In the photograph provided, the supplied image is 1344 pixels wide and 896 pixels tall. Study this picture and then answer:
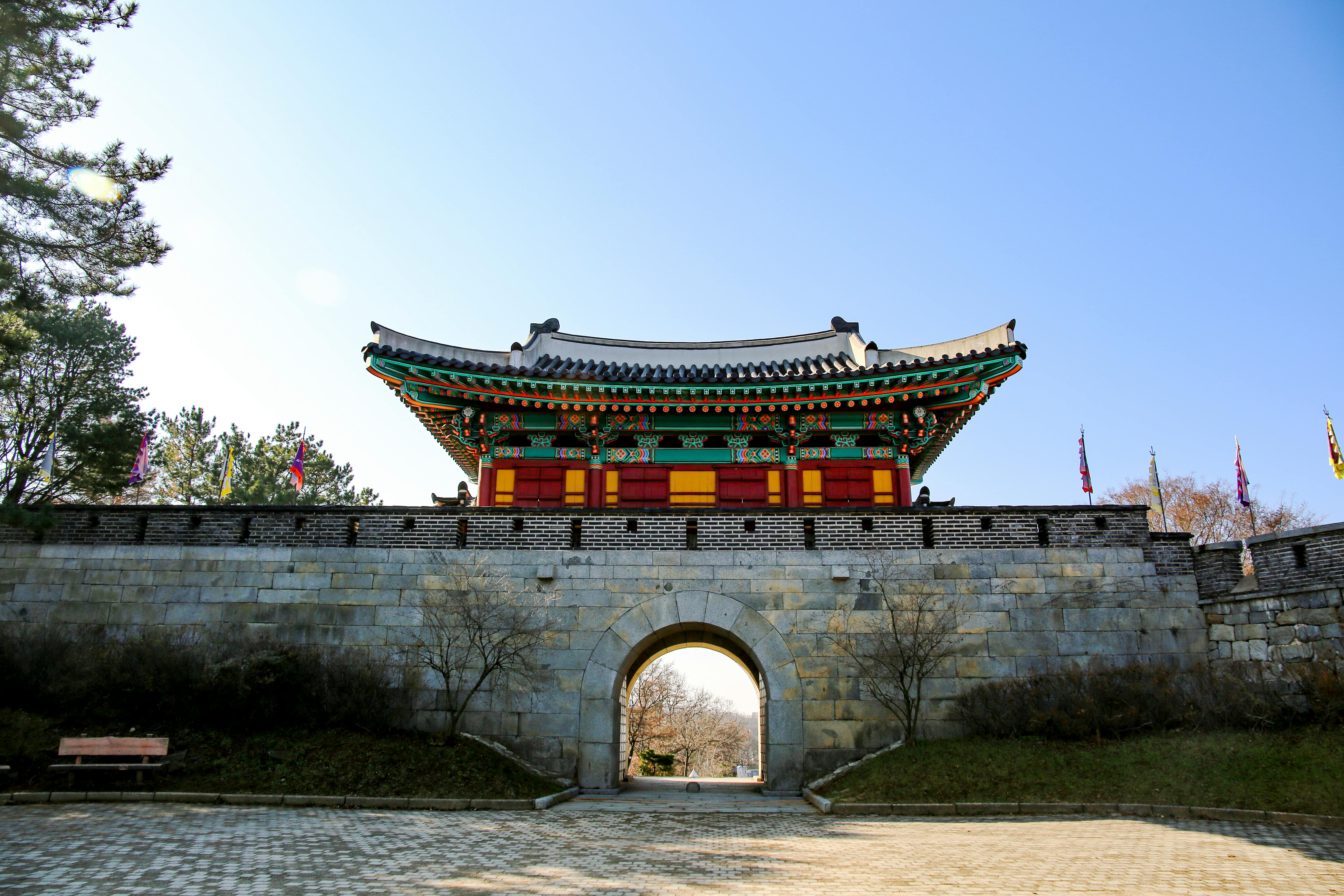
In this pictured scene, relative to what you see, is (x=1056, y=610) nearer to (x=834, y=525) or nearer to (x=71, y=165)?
(x=834, y=525)

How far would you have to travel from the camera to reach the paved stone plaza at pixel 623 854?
6.20 metres

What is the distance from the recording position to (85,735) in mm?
10562

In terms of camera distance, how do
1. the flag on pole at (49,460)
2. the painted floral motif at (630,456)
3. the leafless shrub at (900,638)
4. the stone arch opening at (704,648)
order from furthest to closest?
the flag on pole at (49,460), the painted floral motif at (630,456), the stone arch opening at (704,648), the leafless shrub at (900,638)

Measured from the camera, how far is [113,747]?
32.7ft

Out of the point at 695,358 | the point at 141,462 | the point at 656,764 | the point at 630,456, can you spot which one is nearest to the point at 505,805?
the point at 630,456

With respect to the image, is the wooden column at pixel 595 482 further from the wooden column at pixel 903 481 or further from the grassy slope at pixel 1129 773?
the grassy slope at pixel 1129 773

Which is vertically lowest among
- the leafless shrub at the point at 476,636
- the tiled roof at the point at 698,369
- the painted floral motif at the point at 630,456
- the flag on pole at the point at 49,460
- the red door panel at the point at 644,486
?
the leafless shrub at the point at 476,636

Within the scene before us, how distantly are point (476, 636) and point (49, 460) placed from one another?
12.5m

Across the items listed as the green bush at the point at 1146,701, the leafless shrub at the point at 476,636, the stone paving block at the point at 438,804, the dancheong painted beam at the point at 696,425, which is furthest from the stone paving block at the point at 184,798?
the green bush at the point at 1146,701

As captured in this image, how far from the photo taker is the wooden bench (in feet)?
32.1

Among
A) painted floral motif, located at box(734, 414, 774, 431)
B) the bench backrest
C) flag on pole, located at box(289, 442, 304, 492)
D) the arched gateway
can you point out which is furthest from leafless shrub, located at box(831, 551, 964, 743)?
flag on pole, located at box(289, 442, 304, 492)

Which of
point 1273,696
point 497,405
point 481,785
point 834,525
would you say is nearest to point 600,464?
point 497,405

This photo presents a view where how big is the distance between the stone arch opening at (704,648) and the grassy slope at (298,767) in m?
2.69

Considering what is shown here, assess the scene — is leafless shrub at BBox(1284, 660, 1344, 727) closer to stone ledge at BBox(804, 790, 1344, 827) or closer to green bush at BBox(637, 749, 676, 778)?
stone ledge at BBox(804, 790, 1344, 827)
